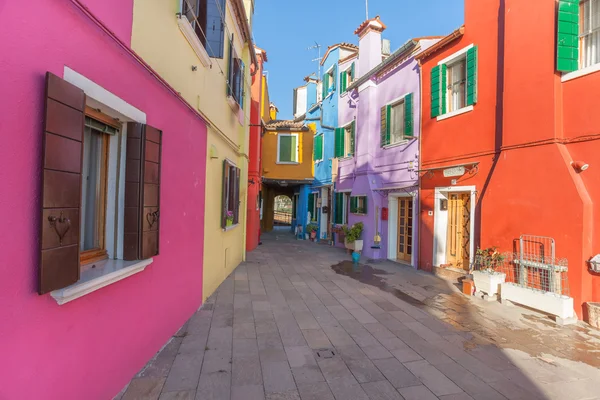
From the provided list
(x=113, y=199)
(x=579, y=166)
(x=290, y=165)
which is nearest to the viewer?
(x=113, y=199)

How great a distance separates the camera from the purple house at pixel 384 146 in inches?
360

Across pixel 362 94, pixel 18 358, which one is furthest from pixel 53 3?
pixel 362 94

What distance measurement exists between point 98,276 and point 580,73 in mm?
7415

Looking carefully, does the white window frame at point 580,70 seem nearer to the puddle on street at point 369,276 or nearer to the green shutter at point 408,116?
the green shutter at point 408,116

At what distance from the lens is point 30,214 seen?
1.69 m

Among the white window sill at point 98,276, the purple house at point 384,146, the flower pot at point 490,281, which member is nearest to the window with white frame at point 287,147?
the purple house at point 384,146

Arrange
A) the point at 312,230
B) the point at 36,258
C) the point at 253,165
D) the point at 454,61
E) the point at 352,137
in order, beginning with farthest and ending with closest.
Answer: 1. the point at 312,230
2. the point at 352,137
3. the point at 253,165
4. the point at 454,61
5. the point at 36,258

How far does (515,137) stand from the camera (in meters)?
5.96

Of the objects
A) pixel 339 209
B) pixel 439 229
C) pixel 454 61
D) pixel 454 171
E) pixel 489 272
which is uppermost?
pixel 454 61

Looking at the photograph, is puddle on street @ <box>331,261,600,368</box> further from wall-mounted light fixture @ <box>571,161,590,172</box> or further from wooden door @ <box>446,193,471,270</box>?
wall-mounted light fixture @ <box>571,161,590,172</box>

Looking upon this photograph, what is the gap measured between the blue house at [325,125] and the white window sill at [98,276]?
1183 cm

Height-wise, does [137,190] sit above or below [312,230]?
above

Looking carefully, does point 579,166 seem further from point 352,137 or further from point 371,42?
point 371,42

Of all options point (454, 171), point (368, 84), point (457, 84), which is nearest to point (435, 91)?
point (457, 84)
